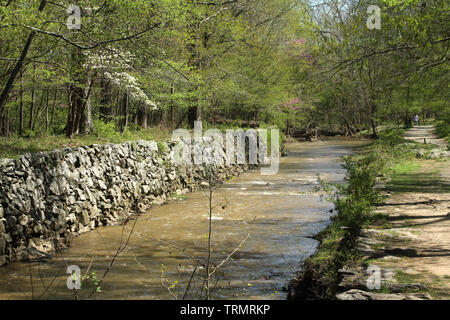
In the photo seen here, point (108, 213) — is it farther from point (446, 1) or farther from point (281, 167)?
point (281, 167)

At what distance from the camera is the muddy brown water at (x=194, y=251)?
253 inches

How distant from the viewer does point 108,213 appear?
36.3 ft

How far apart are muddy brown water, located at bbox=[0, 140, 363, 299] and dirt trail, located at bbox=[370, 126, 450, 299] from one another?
66.1 inches

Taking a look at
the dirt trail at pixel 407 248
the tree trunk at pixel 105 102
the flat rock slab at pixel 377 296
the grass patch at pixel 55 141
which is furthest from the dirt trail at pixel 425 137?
the flat rock slab at pixel 377 296

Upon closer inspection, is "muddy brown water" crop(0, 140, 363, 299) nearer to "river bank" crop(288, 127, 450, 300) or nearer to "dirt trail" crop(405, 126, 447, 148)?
"river bank" crop(288, 127, 450, 300)

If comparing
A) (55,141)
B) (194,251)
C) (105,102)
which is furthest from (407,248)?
(105,102)

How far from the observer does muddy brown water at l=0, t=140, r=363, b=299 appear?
644 centimetres

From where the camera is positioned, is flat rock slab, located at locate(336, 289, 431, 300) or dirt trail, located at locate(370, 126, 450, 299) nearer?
flat rock slab, located at locate(336, 289, 431, 300)

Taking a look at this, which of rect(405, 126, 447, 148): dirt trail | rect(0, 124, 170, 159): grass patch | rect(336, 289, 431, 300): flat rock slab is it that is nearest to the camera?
rect(336, 289, 431, 300): flat rock slab

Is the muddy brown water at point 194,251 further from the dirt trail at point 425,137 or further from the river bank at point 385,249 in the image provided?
the dirt trail at point 425,137

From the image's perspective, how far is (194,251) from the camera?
8406 millimetres

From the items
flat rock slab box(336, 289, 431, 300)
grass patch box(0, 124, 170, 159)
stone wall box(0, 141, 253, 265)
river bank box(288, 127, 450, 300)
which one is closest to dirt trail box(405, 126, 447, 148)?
river bank box(288, 127, 450, 300)

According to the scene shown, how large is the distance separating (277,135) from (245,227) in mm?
17898
